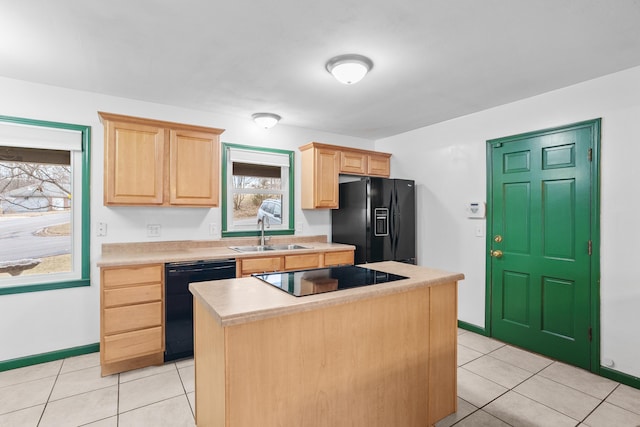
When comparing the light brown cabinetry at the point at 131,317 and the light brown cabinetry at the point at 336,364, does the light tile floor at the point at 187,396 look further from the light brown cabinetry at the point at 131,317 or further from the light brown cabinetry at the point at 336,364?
the light brown cabinetry at the point at 336,364

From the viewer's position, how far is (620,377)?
2.53m

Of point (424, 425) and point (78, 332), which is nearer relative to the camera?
point (424, 425)

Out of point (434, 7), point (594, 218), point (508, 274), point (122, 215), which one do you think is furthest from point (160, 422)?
point (594, 218)

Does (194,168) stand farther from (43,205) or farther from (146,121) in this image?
(43,205)

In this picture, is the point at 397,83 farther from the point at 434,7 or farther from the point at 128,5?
the point at 128,5

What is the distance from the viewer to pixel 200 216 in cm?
355

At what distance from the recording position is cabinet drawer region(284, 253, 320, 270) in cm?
339

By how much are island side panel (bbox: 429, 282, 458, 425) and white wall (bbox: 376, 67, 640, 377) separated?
5.28 feet

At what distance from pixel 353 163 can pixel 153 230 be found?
252 cm

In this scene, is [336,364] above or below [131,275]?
below

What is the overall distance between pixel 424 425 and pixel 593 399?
55.7 inches

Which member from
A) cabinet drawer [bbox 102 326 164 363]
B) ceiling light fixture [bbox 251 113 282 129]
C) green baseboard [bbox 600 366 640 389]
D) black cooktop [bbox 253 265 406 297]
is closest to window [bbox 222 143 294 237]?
ceiling light fixture [bbox 251 113 282 129]

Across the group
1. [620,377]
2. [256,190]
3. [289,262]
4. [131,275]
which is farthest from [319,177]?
[620,377]

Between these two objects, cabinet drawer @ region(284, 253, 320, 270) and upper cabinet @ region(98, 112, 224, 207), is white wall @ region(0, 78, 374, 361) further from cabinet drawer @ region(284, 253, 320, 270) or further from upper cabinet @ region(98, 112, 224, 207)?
cabinet drawer @ region(284, 253, 320, 270)
